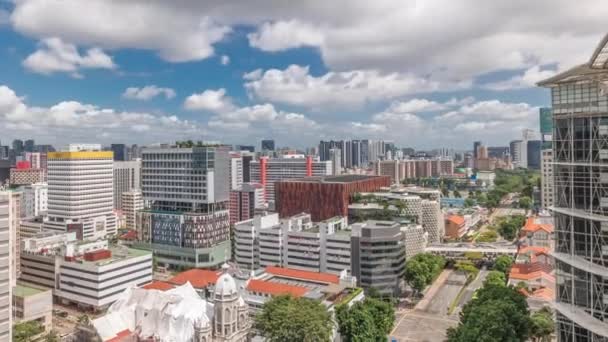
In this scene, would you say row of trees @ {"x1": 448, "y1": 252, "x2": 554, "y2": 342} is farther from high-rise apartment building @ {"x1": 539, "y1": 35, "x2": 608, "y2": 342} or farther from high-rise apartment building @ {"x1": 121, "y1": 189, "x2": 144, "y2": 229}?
high-rise apartment building @ {"x1": 121, "y1": 189, "x2": 144, "y2": 229}

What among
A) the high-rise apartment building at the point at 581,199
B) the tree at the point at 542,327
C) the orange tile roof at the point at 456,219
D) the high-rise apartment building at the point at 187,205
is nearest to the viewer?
the high-rise apartment building at the point at 581,199

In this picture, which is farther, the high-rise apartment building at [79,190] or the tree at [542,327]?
the high-rise apartment building at [79,190]

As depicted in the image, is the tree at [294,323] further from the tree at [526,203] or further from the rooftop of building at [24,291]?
the tree at [526,203]

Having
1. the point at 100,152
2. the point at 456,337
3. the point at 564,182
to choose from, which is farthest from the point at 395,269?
the point at 100,152

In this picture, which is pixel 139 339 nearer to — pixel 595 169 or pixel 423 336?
pixel 423 336

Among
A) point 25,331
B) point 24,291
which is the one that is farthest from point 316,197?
point 25,331

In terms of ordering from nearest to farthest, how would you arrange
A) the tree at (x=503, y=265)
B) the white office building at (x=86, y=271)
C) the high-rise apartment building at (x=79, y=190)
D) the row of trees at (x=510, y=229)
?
the white office building at (x=86, y=271), the tree at (x=503, y=265), the high-rise apartment building at (x=79, y=190), the row of trees at (x=510, y=229)

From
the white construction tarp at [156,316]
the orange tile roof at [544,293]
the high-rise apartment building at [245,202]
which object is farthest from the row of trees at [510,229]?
the white construction tarp at [156,316]
